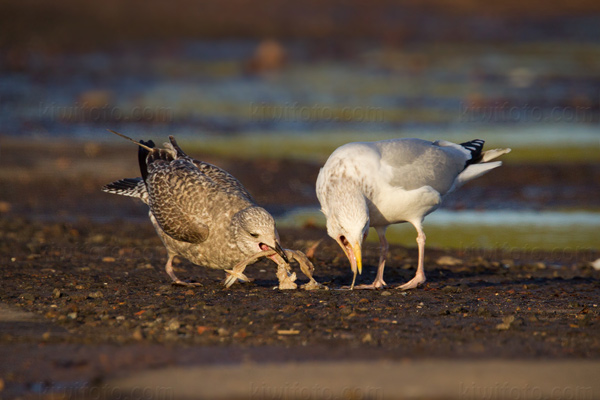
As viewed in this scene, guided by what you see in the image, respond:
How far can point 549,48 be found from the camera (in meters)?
34.2

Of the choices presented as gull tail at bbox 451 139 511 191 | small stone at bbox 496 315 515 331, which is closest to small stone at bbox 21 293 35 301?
small stone at bbox 496 315 515 331

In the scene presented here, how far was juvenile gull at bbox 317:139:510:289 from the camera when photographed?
8.19 m

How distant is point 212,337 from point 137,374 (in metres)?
0.95

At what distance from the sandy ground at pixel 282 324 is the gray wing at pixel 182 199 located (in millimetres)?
541

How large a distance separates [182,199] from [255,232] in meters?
0.95

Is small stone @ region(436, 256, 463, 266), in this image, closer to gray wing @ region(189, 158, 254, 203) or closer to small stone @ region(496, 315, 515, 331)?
gray wing @ region(189, 158, 254, 203)

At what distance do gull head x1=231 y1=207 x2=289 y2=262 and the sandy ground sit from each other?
40 centimetres

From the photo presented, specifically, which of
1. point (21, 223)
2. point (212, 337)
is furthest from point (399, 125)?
point (212, 337)

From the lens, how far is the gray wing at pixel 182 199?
8.40 metres

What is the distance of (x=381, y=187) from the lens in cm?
870

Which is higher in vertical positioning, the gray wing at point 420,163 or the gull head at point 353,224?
the gray wing at point 420,163

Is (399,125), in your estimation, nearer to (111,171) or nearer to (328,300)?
(111,171)

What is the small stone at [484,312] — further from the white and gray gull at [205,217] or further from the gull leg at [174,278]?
the gull leg at [174,278]

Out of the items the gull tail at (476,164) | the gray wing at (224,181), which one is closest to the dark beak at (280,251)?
the gray wing at (224,181)
